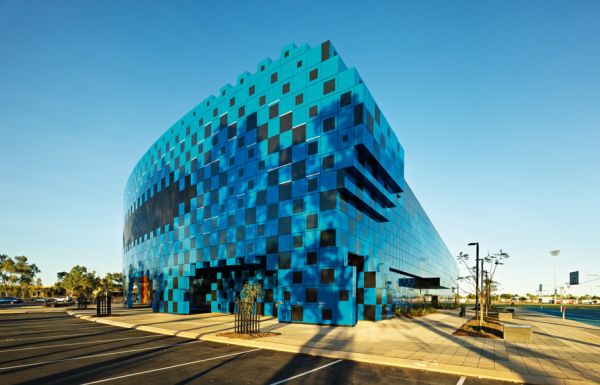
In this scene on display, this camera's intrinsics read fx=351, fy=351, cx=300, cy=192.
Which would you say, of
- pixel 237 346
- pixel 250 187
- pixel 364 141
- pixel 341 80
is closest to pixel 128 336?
pixel 237 346

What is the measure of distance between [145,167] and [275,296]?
39.7 metres

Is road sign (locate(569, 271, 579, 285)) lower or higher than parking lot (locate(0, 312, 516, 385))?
lower

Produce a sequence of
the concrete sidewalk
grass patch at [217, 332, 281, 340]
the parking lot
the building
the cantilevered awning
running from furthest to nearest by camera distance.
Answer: the cantilevered awning
the building
grass patch at [217, 332, 281, 340]
the concrete sidewalk
the parking lot

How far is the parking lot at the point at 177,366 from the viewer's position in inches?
447

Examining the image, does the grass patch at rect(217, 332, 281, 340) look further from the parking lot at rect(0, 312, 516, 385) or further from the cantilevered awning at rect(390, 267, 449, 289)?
the cantilevered awning at rect(390, 267, 449, 289)

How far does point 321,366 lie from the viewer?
13.4m

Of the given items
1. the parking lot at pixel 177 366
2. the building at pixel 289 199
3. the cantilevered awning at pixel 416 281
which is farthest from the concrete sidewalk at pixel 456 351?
the cantilevered awning at pixel 416 281

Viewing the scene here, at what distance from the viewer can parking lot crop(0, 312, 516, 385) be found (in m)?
11.3

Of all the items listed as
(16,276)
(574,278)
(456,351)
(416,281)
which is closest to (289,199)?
(456,351)

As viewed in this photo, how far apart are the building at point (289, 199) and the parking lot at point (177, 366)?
1013 centimetres

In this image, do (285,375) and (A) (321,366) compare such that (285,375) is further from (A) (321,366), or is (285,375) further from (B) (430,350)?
(B) (430,350)

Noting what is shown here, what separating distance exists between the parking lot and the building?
10132 millimetres

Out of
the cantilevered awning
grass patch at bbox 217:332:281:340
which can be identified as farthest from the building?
grass patch at bbox 217:332:281:340

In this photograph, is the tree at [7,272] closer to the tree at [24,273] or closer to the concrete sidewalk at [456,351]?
the tree at [24,273]
